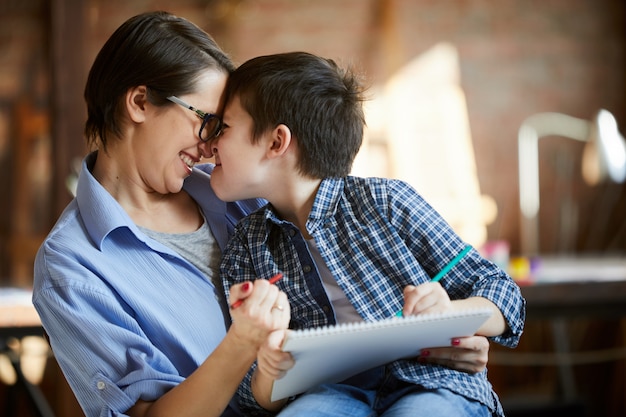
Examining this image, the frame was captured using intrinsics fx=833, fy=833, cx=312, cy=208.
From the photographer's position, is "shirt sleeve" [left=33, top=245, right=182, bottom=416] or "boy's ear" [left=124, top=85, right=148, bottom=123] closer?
"shirt sleeve" [left=33, top=245, right=182, bottom=416]

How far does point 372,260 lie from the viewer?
5.43 feet

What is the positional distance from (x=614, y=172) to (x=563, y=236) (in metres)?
1.09

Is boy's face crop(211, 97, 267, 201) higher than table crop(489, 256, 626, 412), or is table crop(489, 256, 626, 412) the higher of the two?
boy's face crop(211, 97, 267, 201)

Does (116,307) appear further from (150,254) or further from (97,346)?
(150,254)

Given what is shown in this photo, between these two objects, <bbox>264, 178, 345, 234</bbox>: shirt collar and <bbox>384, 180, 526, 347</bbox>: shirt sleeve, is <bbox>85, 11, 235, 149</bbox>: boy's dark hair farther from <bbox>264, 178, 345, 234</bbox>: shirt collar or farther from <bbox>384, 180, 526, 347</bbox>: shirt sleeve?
<bbox>384, 180, 526, 347</bbox>: shirt sleeve

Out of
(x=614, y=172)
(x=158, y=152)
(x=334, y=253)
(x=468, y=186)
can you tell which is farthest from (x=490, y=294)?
(x=468, y=186)

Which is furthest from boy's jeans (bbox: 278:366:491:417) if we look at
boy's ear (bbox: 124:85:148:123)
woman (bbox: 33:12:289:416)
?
boy's ear (bbox: 124:85:148:123)

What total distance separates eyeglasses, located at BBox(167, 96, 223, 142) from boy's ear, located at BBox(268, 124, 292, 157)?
0.11 meters

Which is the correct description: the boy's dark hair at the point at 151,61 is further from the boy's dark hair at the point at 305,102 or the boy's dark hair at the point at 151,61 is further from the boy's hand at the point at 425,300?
the boy's hand at the point at 425,300

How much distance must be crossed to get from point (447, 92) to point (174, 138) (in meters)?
3.65

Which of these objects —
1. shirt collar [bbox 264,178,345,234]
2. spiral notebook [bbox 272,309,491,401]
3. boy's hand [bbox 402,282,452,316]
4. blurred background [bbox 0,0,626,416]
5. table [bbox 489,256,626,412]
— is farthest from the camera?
blurred background [bbox 0,0,626,416]

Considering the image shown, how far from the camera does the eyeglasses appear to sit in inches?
67.6

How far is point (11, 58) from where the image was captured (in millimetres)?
5152

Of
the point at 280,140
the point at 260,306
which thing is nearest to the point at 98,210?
the point at 280,140
